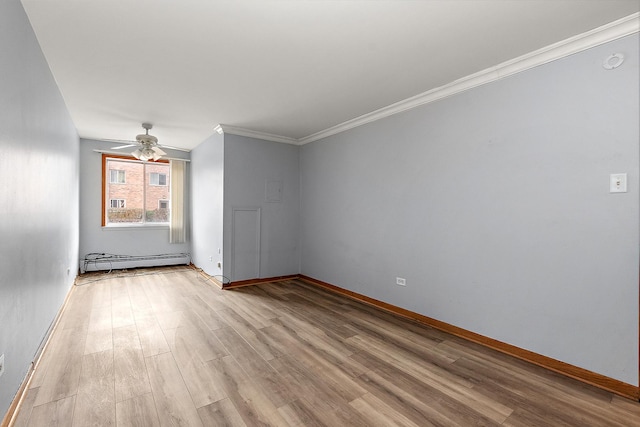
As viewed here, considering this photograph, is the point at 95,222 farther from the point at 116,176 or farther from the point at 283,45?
the point at 283,45

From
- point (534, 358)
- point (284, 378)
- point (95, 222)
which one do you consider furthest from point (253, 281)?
point (534, 358)

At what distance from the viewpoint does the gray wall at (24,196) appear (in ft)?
5.26

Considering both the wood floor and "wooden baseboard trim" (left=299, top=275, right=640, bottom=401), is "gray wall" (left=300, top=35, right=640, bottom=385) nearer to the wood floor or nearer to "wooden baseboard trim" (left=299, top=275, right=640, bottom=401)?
"wooden baseboard trim" (left=299, top=275, right=640, bottom=401)

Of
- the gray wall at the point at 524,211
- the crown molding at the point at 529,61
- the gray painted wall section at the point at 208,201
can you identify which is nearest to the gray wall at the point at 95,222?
the gray painted wall section at the point at 208,201

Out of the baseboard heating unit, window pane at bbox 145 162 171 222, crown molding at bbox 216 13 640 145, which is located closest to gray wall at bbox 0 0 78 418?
the baseboard heating unit

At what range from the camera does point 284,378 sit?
2135 mm

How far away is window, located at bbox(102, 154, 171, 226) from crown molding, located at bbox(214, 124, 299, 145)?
243 centimetres

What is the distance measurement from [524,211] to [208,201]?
469 cm

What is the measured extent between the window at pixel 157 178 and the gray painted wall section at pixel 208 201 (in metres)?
0.68

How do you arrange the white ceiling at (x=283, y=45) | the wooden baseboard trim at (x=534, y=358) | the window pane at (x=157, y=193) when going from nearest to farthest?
the white ceiling at (x=283, y=45) < the wooden baseboard trim at (x=534, y=358) < the window pane at (x=157, y=193)

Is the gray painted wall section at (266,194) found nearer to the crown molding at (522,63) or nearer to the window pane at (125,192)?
the crown molding at (522,63)

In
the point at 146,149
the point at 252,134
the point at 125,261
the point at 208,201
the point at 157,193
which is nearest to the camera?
the point at 146,149

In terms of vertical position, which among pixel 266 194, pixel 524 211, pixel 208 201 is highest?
pixel 266 194

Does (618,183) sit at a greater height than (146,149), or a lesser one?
lesser
